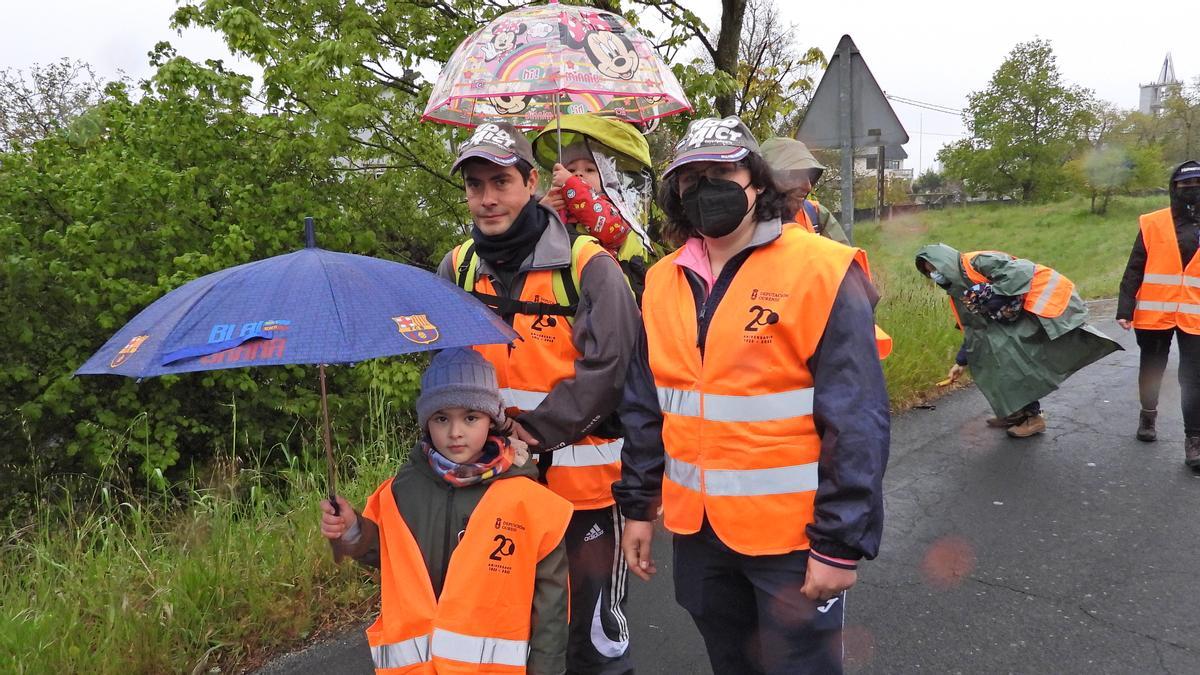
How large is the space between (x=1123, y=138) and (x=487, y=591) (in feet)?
169

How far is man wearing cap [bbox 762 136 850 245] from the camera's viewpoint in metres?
2.12

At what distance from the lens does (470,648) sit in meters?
2.02

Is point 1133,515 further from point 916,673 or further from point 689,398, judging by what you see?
point 689,398

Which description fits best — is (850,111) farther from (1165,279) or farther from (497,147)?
(497,147)

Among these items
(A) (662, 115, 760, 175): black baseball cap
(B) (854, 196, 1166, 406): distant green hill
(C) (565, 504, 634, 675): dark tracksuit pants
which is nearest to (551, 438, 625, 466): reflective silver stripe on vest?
(C) (565, 504, 634, 675): dark tracksuit pants

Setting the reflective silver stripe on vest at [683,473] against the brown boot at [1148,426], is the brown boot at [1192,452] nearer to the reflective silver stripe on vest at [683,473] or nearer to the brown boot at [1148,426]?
the brown boot at [1148,426]

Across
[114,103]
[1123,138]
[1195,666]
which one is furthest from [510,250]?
[1123,138]

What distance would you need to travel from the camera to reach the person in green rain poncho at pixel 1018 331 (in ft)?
18.9

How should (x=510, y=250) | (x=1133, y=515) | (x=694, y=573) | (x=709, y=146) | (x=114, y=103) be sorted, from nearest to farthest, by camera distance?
(x=709, y=146) < (x=694, y=573) < (x=510, y=250) < (x=1133, y=515) < (x=114, y=103)

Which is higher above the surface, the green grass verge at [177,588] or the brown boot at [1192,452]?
the green grass verge at [177,588]

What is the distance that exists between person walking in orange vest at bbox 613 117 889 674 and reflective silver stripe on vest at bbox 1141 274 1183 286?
15.8 feet

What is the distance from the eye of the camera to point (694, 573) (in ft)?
7.00

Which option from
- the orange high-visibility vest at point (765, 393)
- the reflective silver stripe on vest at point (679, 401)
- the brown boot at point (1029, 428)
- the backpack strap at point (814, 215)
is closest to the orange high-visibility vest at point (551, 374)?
the reflective silver stripe on vest at point (679, 401)

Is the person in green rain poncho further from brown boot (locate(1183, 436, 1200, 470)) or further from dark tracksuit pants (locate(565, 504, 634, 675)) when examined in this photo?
dark tracksuit pants (locate(565, 504, 634, 675))
